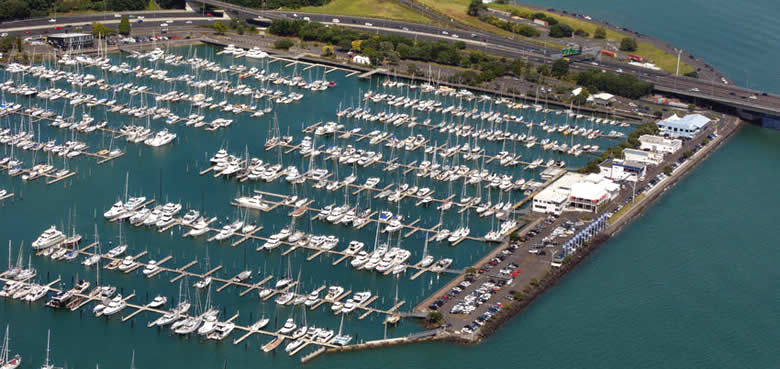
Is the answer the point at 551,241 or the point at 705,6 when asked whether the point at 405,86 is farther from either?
the point at 705,6

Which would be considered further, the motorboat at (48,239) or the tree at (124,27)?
the tree at (124,27)

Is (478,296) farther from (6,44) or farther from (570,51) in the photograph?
(6,44)

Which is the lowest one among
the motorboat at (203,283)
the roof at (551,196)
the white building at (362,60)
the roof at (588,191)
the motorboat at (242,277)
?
the motorboat at (203,283)

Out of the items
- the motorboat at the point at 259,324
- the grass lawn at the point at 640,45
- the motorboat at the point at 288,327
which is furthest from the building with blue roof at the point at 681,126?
the motorboat at the point at 259,324

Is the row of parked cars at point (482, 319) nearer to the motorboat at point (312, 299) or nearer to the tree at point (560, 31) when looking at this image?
the motorboat at point (312, 299)

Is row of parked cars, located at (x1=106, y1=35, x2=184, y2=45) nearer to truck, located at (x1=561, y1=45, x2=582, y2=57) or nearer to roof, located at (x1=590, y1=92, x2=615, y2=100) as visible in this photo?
truck, located at (x1=561, y1=45, x2=582, y2=57)

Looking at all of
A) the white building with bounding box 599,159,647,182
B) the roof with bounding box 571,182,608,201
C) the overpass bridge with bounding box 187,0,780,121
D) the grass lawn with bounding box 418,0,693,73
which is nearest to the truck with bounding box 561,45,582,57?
the overpass bridge with bounding box 187,0,780,121

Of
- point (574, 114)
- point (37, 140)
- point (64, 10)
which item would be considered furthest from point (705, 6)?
point (37, 140)
